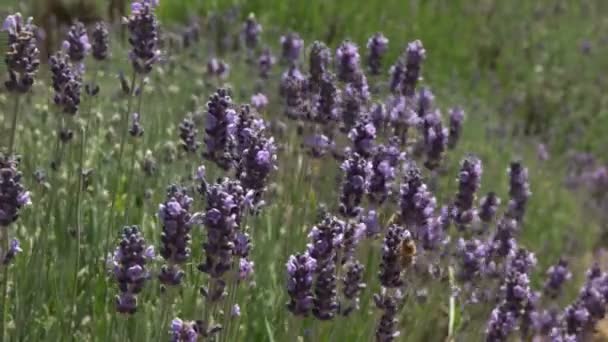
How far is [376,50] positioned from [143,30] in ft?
4.74

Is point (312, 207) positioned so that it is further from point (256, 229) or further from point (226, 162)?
point (226, 162)

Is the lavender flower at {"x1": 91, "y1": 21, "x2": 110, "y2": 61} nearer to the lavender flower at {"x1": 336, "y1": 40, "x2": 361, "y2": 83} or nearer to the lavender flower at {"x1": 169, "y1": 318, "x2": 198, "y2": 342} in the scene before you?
the lavender flower at {"x1": 336, "y1": 40, "x2": 361, "y2": 83}

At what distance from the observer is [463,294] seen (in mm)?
4383

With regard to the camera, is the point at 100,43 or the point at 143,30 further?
the point at 100,43

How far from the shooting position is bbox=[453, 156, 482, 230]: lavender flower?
385cm

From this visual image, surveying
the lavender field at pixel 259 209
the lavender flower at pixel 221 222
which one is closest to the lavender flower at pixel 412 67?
the lavender field at pixel 259 209

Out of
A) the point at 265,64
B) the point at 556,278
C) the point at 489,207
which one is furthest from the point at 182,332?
the point at 265,64

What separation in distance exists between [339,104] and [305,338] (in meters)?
1.13

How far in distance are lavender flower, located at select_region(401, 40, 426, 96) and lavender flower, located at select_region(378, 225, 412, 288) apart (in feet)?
4.74

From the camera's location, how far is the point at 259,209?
3.46m

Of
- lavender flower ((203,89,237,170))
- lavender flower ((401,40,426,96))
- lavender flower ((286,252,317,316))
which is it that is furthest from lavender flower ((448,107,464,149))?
lavender flower ((286,252,317,316))

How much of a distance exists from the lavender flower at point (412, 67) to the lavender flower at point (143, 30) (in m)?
1.34

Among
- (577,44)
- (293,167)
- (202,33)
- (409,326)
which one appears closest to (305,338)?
(409,326)

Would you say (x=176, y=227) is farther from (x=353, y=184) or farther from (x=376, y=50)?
(x=376, y=50)
